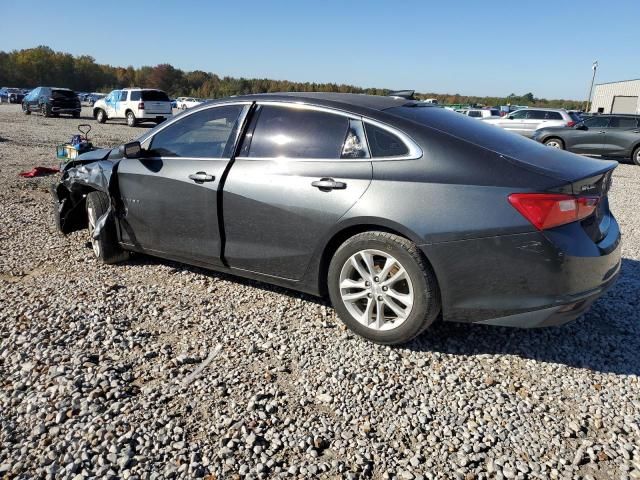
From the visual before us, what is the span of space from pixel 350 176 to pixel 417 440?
1.63 meters

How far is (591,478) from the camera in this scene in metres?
2.10

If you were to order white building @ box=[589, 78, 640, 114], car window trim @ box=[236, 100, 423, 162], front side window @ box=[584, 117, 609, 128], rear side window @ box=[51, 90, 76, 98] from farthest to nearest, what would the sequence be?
white building @ box=[589, 78, 640, 114] → rear side window @ box=[51, 90, 76, 98] → front side window @ box=[584, 117, 609, 128] → car window trim @ box=[236, 100, 423, 162]

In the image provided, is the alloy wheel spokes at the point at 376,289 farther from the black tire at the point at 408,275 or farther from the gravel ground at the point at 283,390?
the gravel ground at the point at 283,390

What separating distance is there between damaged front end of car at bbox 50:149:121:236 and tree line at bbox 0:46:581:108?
67.5 meters

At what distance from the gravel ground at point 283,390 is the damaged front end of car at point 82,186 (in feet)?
3.00

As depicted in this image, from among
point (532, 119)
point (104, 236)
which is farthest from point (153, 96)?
point (104, 236)

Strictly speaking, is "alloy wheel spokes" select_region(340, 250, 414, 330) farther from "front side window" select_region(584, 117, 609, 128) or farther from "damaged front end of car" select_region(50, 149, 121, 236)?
"front side window" select_region(584, 117, 609, 128)

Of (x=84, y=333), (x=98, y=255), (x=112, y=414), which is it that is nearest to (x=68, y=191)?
(x=98, y=255)

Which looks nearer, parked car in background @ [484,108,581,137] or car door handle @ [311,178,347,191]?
car door handle @ [311,178,347,191]

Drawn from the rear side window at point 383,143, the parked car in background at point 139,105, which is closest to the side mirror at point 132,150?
the rear side window at point 383,143

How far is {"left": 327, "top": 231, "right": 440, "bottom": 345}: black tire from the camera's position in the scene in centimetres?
290

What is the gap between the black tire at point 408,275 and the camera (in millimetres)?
2896

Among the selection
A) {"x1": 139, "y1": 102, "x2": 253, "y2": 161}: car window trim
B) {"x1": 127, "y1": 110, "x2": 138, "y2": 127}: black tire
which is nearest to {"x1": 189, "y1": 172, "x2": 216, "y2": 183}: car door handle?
{"x1": 139, "y1": 102, "x2": 253, "y2": 161}: car window trim

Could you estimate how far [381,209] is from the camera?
295 cm
